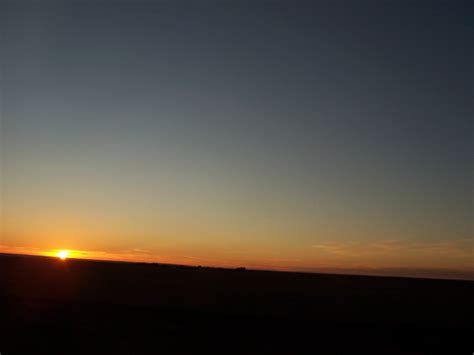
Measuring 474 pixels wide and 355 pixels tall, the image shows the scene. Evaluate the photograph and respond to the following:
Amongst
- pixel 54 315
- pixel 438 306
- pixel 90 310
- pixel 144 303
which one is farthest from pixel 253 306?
pixel 438 306

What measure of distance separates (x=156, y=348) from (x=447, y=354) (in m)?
11.0

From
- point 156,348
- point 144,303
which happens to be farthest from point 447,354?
point 144,303

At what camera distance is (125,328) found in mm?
20031

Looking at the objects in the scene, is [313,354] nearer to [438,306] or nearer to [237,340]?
[237,340]

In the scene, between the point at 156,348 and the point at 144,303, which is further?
the point at 144,303

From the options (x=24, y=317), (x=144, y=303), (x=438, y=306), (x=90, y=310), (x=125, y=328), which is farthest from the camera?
(x=438, y=306)

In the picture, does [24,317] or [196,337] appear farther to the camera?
[24,317]

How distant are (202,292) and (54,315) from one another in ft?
50.2

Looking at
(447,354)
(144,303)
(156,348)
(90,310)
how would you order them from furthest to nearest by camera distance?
(144,303), (90,310), (447,354), (156,348)

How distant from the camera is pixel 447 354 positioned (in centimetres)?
1867

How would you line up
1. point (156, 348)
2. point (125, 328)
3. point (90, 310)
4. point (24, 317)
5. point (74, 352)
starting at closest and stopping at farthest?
1. point (74, 352)
2. point (156, 348)
3. point (125, 328)
4. point (24, 317)
5. point (90, 310)

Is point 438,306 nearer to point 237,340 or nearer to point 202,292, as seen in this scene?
point 202,292

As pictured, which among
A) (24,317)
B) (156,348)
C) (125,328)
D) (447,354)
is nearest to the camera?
(156,348)

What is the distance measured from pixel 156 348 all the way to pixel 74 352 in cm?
271
